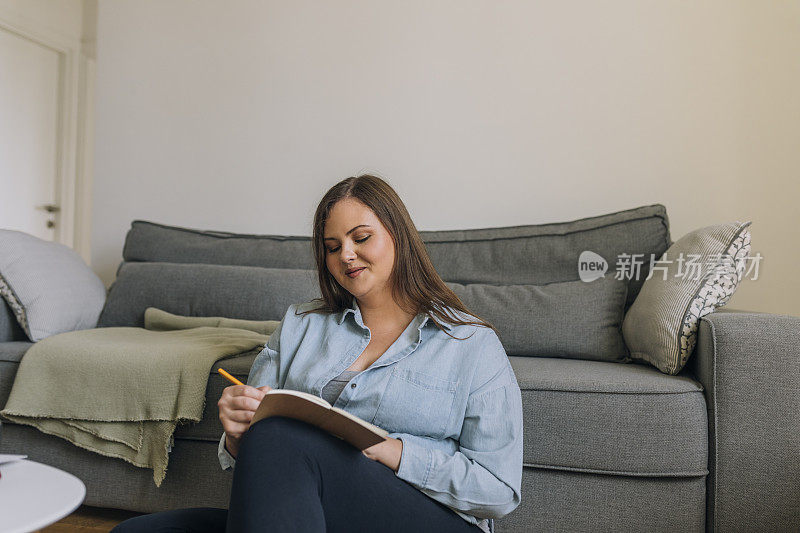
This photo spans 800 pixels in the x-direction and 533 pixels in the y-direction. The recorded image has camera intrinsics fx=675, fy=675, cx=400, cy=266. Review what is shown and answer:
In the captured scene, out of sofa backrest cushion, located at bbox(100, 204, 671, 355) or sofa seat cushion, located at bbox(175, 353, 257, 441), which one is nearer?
sofa seat cushion, located at bbox(175, 353, 257, 441)

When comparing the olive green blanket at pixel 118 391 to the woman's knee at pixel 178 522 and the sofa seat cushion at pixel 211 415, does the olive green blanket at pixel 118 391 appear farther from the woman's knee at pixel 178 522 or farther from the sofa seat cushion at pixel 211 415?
the woman's knee at pixel 178 522

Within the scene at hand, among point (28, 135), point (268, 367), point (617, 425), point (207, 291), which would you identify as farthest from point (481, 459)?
point (28, 135)

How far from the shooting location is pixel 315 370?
121cm

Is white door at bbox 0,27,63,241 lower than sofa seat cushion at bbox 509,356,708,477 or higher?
higher

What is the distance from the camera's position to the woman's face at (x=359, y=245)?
1198mm

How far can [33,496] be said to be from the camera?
1004 millimetres

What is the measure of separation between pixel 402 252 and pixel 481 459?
39cm

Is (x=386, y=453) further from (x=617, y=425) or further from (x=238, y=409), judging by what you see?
(x=617, y=425)

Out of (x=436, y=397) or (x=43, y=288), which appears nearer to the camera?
(x=436, y=397)

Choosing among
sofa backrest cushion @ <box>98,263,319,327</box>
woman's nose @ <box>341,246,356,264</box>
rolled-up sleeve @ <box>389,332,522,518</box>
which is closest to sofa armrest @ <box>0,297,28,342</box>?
sofa backrest cushion @ <box>98,263,319,327</box>

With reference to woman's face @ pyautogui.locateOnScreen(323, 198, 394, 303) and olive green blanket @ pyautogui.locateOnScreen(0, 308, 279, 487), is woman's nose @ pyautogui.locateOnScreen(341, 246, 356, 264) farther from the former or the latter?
olive green blanket @ pyautogui.locateOnScreen(0, 308, 279, 487)

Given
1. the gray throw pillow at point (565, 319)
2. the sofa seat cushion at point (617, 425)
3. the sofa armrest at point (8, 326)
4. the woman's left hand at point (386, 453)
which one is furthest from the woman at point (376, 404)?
the sofa armrest at point (8, 326)

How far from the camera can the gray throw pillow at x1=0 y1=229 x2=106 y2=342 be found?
6.87 ft

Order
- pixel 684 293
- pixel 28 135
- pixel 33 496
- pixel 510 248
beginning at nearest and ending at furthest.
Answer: pixel 33 496
pixel 684 293
pixel 510 248
pixel 28 135
